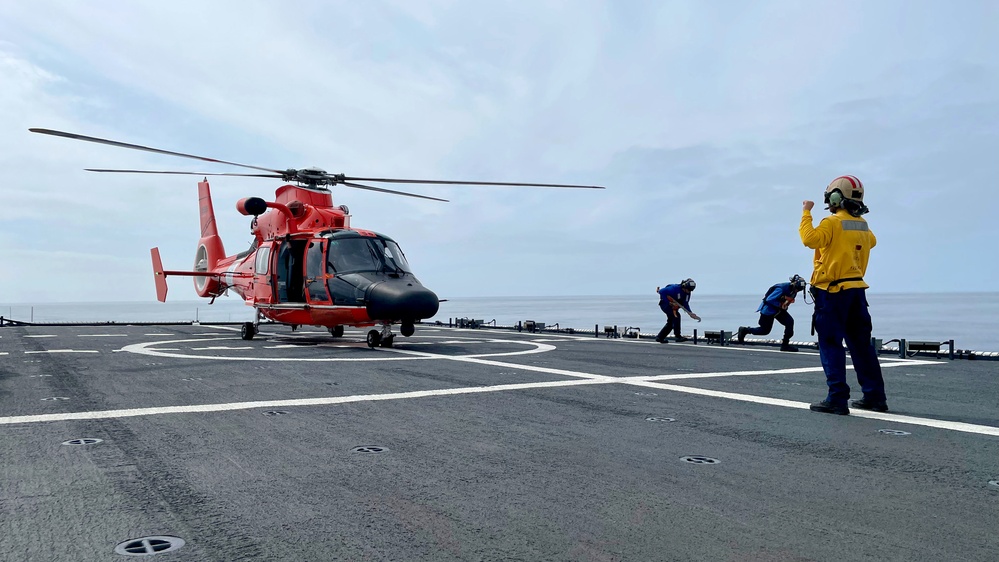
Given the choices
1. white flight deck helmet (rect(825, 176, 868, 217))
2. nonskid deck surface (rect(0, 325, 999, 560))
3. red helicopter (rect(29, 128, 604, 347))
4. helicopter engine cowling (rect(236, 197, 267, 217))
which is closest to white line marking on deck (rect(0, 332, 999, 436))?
nonskid deck surface (rect(0, 325, 999, 560))

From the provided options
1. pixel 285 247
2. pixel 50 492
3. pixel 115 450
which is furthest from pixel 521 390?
pixel 285 247

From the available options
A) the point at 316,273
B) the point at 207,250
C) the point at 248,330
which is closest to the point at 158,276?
the point at 207,250

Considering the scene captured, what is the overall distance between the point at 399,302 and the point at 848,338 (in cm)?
897

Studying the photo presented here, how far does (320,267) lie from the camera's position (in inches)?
586

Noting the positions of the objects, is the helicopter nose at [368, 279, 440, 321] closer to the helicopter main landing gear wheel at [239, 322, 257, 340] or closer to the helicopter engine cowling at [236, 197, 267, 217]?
the helicopter engine cowling at [236, 197, 267, 217]

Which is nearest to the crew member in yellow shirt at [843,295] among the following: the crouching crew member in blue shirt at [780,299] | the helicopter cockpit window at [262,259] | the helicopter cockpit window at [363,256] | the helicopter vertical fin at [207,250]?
the crouching crew member in blue shirt at [780,299]

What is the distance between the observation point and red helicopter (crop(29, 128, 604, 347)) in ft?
45.2

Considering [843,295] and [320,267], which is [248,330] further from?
[843,295]

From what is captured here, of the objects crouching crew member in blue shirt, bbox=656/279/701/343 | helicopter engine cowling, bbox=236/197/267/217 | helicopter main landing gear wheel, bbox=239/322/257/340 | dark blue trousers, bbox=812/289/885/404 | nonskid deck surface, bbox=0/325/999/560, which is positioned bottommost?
nonskid deck surface, bbox=0/325/999/560

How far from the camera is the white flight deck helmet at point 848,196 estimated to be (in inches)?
247

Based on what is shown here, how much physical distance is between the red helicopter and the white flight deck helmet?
778cm

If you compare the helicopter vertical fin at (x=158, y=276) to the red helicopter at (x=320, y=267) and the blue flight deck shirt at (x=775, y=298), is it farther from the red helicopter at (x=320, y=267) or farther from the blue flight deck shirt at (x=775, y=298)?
the blue flight deck shirt at (x=775, y=298)

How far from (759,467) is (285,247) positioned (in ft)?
46.2

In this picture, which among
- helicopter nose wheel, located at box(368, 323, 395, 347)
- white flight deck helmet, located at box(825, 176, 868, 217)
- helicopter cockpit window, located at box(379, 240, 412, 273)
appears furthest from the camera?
helicopter cockpit window, located at box(379, 240, 412, 273)
